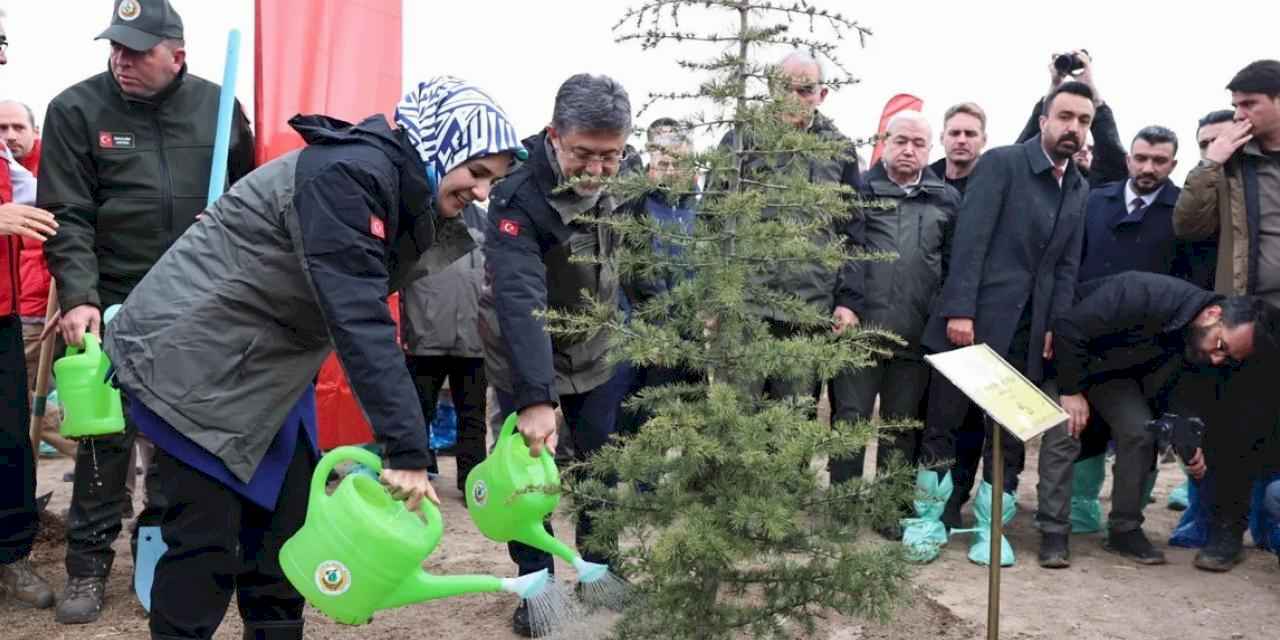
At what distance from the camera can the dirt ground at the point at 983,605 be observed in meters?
3.89

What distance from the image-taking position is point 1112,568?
16.3 feet

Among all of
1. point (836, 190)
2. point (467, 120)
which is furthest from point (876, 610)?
point (467, 120)

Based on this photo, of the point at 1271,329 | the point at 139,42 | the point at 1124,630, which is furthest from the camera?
the point at 1271,329

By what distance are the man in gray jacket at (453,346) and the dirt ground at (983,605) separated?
23.9 inches

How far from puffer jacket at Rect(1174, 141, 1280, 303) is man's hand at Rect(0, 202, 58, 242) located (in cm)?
437

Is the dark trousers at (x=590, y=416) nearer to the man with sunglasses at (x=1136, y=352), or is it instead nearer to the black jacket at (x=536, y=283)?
the black jacket at (x=536, y=283)

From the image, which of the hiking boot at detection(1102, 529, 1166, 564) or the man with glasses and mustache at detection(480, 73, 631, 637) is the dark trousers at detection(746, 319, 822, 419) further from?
the hiking boot at detection(1102, 529, 1166, 564)

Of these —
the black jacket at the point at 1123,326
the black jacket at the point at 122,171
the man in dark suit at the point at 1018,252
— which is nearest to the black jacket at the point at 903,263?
the man in dark suit at the point at 1018,252

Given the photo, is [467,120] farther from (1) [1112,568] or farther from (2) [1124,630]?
(1) [1112,568]

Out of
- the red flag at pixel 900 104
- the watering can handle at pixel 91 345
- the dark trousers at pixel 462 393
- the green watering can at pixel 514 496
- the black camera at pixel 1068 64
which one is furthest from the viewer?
the red flag at pixel 900 104

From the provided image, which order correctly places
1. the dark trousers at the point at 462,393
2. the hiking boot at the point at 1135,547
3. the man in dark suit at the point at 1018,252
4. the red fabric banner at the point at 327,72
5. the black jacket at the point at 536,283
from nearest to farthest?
the black jacket at the point at 536,283 → the man in dark suit at the point at 1018,252 → the hiking boot at the point at 1135,547 → the red fabric banner at the point at 327,72 → the dark trousers at the point at 462,393

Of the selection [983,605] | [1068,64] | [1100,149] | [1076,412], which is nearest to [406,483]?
[983,605]

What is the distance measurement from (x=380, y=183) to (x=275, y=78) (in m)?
3.63

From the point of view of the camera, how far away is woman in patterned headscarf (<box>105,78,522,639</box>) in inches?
97.3
